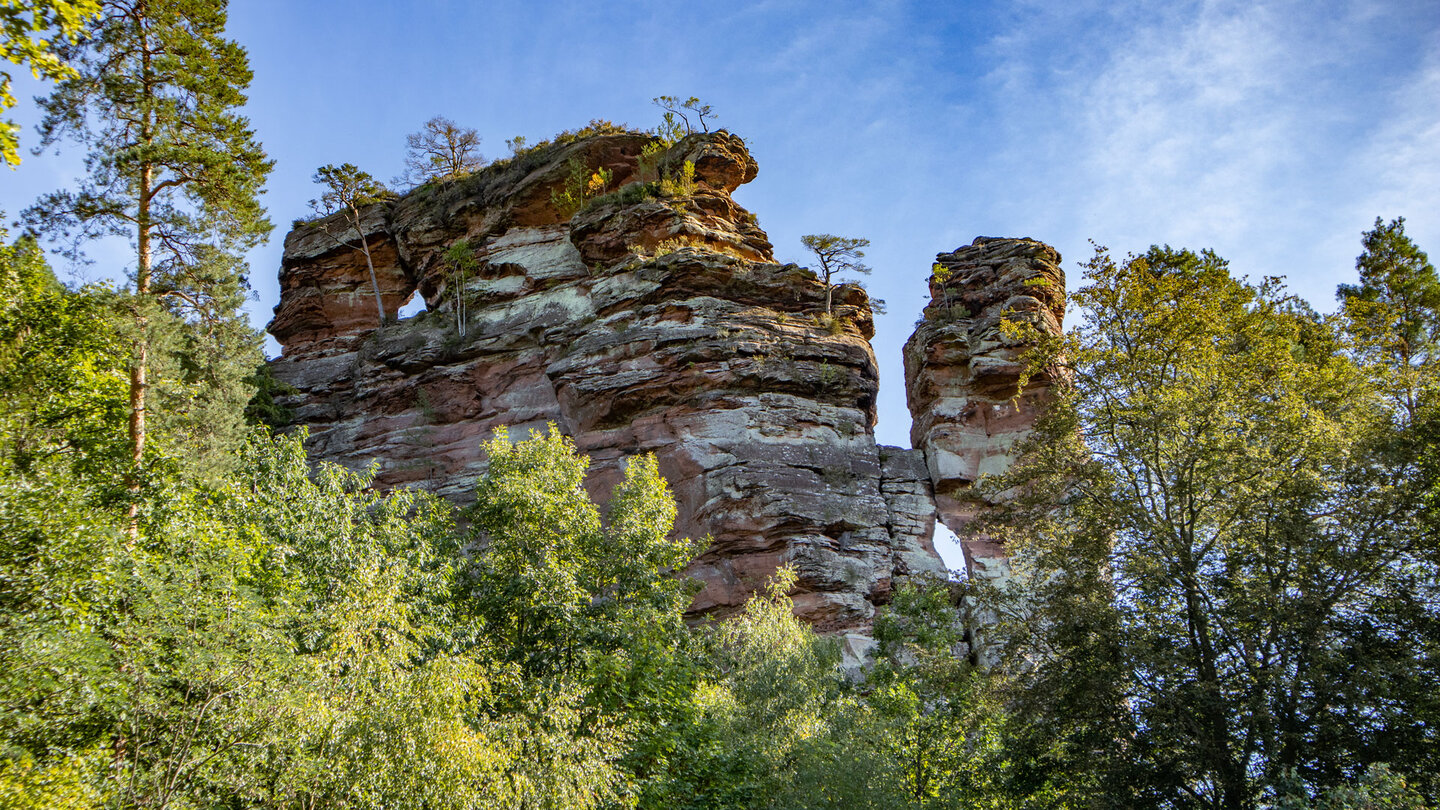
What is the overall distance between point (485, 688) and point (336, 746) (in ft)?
10.1

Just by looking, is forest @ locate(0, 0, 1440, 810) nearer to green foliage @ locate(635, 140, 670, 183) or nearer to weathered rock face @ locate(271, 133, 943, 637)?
weathered rock face @ locate(271, 133, 943, 637)

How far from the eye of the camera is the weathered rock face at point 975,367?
3647 cm

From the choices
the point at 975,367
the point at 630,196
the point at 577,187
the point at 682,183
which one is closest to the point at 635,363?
the point at 630,196

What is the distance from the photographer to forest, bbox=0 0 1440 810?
15383 millimetres

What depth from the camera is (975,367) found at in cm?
3897

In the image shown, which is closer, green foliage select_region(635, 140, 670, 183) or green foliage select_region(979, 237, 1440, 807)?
green foliage select_region(979, 237, 1440, 807)

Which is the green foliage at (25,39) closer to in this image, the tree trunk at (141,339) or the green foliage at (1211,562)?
the tree trunk at (141,339)

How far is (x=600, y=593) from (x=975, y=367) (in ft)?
67.1

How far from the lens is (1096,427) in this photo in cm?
2112

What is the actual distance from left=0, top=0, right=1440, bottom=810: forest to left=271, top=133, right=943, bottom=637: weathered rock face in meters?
5.94

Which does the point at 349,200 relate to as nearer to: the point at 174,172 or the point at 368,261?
the point at 368,261

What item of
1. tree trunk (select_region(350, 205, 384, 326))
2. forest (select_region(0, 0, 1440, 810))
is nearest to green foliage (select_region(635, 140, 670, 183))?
tree trunk (select_region(350, 205, 384, 326))

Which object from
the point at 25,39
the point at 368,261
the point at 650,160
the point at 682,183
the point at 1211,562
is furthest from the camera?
the point at 368,261

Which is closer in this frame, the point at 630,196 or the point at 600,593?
the point at 600,593
